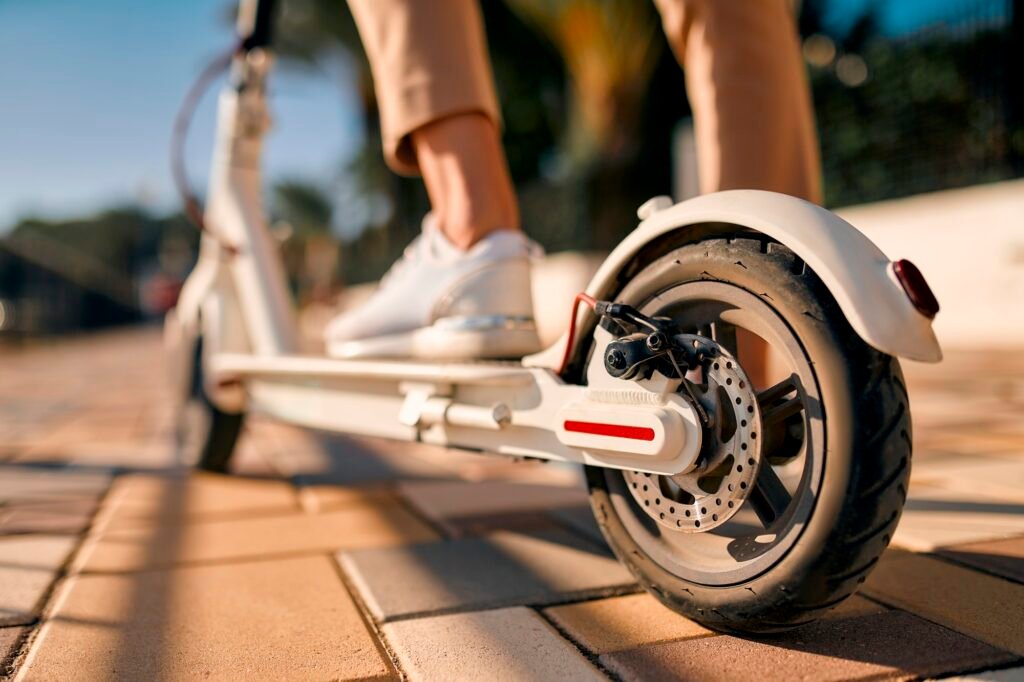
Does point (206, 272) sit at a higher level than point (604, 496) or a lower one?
higher

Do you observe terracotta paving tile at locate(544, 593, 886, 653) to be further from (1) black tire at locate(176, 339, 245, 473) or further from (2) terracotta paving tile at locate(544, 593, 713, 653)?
(1) black tire at locate(176, 339, 245, 473)

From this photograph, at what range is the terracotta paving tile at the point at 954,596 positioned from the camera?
3.70 feet

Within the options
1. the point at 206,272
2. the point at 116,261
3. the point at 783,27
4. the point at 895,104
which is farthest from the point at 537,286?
the point at 116,261

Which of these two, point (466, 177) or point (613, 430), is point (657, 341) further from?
point (466, 177)

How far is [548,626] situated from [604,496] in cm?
19

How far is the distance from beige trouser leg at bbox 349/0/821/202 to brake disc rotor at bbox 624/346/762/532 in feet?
1.78

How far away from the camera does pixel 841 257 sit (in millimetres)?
981

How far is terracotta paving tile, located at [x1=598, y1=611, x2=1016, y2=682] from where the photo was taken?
1.00 m

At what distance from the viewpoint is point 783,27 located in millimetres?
1601

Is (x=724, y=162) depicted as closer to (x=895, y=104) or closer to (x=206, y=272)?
(x=206, y=272)

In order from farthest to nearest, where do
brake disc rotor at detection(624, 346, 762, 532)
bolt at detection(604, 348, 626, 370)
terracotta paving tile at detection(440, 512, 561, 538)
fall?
1. terracotta paving tile at detection(440, 512, 561, 538)
2. bolt at detection(604, 348, 626, 370)
3. brake disc rotor at detection(624, 346, 762, 532)

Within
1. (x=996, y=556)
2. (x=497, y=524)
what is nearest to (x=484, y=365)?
(x=497, y=524)

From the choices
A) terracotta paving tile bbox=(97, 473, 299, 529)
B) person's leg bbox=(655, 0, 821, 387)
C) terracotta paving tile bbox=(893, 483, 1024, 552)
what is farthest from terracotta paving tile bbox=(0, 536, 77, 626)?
terracotta paving tile bbox=(893, 483, 1024, 552)

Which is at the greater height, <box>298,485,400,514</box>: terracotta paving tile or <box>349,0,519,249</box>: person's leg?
<box>349,0,519,249</box>: person's leg
